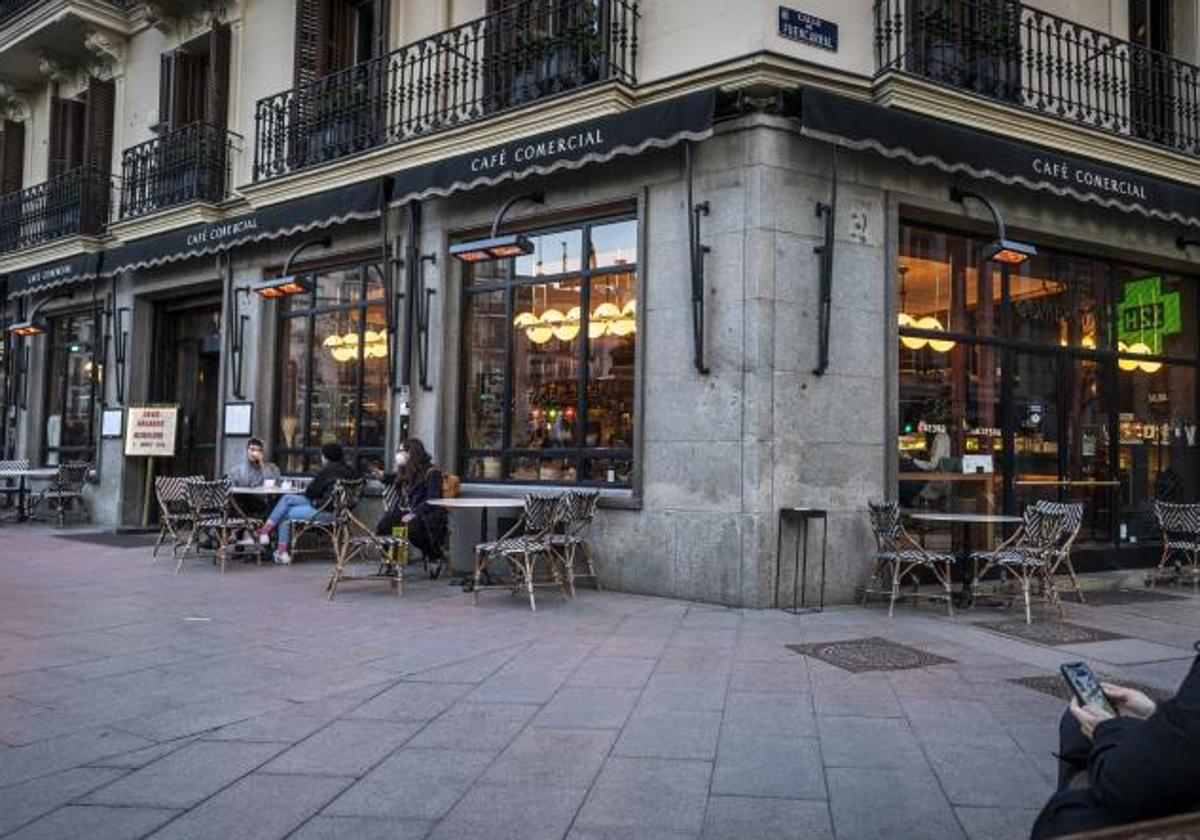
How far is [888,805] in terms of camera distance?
3898 mm

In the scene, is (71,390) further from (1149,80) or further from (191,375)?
(1149,80)

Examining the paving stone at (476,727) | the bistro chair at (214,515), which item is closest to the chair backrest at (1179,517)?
the paving stone at (476,727)

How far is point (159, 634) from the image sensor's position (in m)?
7.16

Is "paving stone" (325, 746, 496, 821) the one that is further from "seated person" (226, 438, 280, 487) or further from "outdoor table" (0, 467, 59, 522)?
"outdoor table" (0, 467, 59, 522)

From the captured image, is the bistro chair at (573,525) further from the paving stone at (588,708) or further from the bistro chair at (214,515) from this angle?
the bistro chair at (214,515)

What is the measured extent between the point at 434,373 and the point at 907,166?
5798 mm

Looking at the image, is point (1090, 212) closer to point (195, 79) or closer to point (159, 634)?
point (159, 634)

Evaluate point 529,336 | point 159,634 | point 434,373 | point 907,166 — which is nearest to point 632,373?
point 529,336

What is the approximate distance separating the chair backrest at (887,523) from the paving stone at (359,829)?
602 cm

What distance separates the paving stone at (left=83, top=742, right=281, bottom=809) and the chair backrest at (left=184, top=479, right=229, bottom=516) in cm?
654

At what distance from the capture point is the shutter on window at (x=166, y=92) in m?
15.6

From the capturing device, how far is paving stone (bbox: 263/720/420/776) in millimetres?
4277

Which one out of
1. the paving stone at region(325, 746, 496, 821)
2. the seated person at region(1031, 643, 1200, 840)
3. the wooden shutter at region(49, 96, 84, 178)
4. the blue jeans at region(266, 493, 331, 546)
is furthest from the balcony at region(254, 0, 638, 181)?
the seated person at region(1031, 643, 1200, 840)

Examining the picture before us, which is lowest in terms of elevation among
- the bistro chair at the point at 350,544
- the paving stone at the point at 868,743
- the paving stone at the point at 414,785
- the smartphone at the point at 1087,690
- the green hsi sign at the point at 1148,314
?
the paving stone at the point at 414,785
